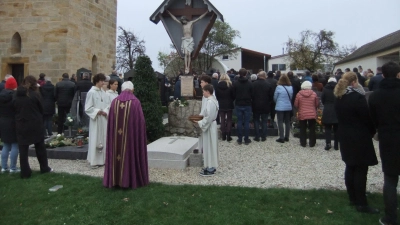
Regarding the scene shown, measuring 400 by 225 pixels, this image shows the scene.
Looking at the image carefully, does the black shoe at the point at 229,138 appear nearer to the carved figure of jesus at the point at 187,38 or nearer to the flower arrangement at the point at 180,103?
the flower arrangement at the point at 180,103

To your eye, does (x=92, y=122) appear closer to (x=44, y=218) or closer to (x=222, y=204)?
(x=44, y=218)

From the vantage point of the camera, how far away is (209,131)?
6.81 metres

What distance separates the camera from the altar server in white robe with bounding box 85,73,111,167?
25.5ft

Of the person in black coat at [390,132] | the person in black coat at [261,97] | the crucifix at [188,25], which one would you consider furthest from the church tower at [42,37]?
the person in black coat at [390,132]

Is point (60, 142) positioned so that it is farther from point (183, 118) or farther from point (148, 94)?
point (183, 118)

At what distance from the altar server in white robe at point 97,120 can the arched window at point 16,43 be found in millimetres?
11045

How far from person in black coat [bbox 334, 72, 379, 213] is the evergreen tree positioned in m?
5.79

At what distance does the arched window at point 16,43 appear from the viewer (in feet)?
55.2

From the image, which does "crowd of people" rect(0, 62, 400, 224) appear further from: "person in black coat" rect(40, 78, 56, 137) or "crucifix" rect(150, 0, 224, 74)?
"crucifix" rect(150, 0, 224, 74)

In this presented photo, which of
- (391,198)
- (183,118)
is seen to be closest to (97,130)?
(183,118)

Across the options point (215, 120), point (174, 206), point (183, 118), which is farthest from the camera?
point (183, 118)

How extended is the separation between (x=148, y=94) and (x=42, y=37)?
8.99 meters

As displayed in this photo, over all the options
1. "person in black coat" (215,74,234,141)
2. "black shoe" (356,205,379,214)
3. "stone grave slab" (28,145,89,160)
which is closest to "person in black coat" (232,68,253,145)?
"person in black coat" (215,74,234,141)

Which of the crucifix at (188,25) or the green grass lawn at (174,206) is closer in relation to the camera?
the green grass lawn at (174,206)
